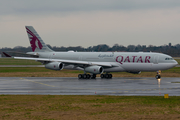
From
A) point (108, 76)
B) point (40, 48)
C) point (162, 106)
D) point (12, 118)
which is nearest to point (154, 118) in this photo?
point (162, 106)

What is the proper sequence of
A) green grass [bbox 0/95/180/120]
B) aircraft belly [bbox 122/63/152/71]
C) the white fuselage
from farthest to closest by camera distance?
aircraft belly [bbox 122/63/152/71]
the white fuselage
green grass [bbox 0/95/180/120]

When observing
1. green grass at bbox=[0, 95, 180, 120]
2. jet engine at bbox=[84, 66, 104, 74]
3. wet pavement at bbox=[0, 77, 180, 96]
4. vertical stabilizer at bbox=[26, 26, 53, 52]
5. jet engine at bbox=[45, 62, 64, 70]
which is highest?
vertical stabilizer at bbox=[26, 26, 53, 52]

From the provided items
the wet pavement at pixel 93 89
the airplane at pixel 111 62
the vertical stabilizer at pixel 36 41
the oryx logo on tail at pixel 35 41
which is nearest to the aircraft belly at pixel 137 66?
the airplane at pixel 111 62

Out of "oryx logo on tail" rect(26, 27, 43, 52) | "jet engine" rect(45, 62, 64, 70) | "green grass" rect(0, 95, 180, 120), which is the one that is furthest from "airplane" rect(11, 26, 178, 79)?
"green grass" rect(0, 95, 180, 120)

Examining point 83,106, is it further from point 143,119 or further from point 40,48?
point 40,48

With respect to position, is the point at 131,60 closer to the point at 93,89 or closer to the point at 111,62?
the point at 111,62

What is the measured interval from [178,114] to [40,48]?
42526 mm

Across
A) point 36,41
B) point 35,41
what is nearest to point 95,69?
point 36,41

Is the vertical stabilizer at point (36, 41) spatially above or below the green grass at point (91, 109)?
above

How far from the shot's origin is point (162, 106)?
1955 centimetres

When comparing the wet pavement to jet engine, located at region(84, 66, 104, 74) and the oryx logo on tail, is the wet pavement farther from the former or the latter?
the oryx logo on tail

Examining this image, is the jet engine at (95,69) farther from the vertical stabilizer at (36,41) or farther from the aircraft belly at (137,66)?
the vertical stabilizer at (36,41)

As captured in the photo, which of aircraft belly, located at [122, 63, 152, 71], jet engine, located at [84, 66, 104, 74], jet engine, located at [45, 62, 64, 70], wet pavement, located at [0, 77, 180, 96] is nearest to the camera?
wet pavement, located at [0, 77, 180, 96]

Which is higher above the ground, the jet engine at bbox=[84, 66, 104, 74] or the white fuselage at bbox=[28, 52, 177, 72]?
the white fuselage at bbox=[28, 52, 177, 72]
